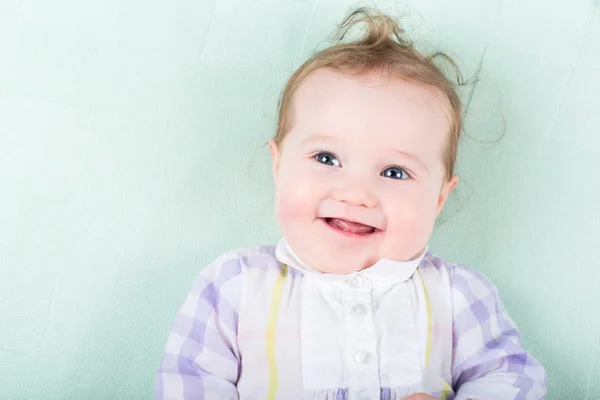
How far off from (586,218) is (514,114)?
0.26 m

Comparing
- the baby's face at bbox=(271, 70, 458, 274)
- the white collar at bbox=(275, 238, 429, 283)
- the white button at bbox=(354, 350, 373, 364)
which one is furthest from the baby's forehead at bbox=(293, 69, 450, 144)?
the white button at bbox=(354, 350, 373, 364)

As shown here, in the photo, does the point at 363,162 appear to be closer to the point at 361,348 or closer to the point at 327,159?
the point at 327,159

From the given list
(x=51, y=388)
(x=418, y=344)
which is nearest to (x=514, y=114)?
(x=418, y=344)

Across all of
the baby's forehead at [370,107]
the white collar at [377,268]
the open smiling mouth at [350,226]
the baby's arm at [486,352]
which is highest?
the baby's forehead at [370,107]

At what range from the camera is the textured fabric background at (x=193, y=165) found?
140 centimetres

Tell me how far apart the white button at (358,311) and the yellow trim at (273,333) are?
0.13m

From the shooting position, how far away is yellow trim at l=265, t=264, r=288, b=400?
1.18m

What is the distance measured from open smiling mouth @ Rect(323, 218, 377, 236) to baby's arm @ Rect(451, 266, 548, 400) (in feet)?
0.69

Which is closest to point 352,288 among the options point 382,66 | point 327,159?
point 327,159

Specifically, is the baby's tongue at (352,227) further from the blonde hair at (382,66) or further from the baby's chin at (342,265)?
the blonde hair at (382,66)

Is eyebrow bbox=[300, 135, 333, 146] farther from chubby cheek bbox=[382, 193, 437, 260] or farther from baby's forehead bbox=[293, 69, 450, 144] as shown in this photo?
chubby cheek bbox=[382, 193, 437, 260]

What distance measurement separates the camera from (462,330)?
126 cm

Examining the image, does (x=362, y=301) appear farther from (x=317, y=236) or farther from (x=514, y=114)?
(x=514, y=114)

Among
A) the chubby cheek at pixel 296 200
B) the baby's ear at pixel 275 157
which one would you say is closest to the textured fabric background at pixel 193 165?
the baby's ear at pixel 275 157
